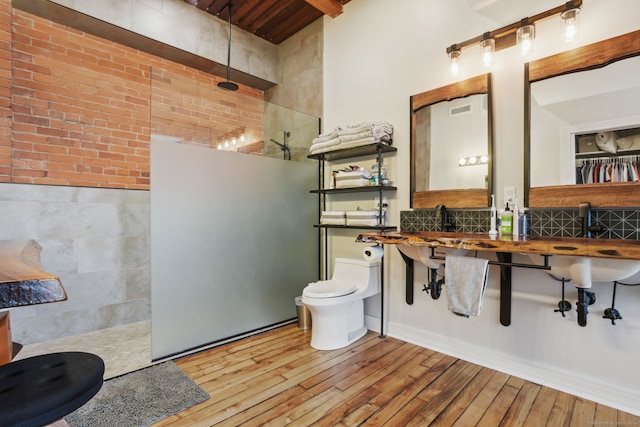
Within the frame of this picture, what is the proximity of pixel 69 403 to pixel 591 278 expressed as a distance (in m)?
2.18

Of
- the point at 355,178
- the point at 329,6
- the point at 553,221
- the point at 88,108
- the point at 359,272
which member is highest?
the point at 329,6

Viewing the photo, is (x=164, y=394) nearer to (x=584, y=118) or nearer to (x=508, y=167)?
(x=508, y=167)

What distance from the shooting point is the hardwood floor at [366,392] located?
1.70 meters

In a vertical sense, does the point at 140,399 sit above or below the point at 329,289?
below

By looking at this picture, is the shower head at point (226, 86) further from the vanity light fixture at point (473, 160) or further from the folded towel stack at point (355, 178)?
the vanity light fixture at point (473, 160)

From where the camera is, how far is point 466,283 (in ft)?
6.41

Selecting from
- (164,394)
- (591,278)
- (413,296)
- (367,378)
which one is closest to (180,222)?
(164,394)

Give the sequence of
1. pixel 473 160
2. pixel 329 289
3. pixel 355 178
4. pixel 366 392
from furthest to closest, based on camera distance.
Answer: pixel 355 178
pixel 329 289
pixel 473 160
pixel 366 392

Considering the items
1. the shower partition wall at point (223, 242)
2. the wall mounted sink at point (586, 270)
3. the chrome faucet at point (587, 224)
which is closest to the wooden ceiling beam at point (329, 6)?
the shower partition wall at point (223, 242)

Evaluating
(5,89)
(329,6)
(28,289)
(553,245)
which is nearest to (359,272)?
(553,245)

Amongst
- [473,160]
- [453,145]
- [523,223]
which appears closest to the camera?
[523,223]

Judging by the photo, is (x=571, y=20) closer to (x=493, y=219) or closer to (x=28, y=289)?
(x=493, y=219)

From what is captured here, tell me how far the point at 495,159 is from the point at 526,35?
2.56 ft

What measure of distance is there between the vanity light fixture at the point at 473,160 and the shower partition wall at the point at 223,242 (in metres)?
1.54
